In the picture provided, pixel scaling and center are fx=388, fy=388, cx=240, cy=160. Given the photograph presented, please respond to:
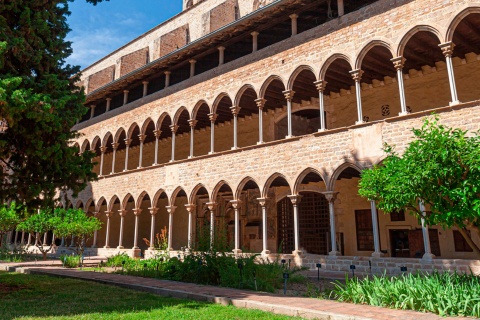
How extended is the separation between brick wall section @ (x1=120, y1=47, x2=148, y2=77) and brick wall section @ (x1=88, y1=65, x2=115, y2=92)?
8.64 ft

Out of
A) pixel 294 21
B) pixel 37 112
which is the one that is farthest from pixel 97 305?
pixel 294 21

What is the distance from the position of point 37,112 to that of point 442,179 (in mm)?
7331

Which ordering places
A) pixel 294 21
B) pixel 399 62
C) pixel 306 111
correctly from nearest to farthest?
pixel 399 62
pixel 294 21
pixel 306 111

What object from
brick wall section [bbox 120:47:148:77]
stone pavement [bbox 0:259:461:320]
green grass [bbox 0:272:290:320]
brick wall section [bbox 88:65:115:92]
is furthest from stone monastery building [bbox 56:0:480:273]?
brick wall section [bbox 88:65:115:92]

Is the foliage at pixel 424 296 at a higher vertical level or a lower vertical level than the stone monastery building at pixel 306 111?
lower

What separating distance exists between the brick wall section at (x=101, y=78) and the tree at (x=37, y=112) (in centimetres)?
1663

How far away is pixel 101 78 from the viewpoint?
26.0 meters

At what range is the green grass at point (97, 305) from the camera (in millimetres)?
5895

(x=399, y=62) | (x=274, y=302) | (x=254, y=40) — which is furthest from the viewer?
(x=254, y=40)

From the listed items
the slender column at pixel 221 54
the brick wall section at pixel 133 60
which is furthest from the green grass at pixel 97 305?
the brick wall section at pixel 133 60

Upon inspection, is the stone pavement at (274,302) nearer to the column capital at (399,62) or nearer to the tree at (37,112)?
the tree at (37,112)

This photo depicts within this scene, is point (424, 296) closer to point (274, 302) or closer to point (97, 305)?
point (274, 302)

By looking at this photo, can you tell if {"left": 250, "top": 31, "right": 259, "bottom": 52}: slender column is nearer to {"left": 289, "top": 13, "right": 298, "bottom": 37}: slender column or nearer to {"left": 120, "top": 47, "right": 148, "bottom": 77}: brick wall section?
{"left": 289, "top": 13, "right": 298, "bottom": 37}: slender column

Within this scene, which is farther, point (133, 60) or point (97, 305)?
point (133, 60)
